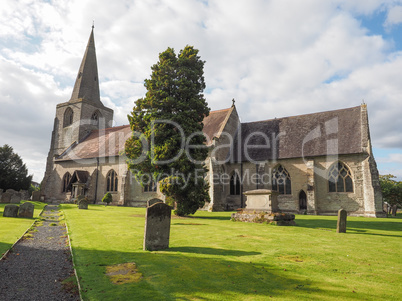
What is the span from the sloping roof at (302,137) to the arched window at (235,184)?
6.47 feet

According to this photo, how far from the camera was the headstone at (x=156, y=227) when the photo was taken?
26.4 feet

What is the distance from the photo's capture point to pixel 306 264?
6.53m

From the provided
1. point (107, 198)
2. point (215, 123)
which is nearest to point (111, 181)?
point (107, 198)

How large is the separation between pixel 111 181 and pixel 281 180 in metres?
22.0

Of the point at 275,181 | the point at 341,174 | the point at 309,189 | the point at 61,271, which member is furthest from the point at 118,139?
the point at 61,271

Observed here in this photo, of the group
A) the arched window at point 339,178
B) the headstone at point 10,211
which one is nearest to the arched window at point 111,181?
the headstone at point 10,211

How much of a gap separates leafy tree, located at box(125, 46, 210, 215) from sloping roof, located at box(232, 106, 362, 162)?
10620 millimetres

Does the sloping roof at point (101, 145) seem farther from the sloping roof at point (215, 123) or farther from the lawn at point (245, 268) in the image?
the lawn at point (245, 268)

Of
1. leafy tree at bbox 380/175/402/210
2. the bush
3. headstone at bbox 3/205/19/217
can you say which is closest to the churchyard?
headstone at bbox 3/205/19/217

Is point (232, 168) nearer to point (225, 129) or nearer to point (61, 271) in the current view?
point (225, 129)

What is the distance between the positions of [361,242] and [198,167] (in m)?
11.4

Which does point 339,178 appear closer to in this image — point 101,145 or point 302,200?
point 302,200

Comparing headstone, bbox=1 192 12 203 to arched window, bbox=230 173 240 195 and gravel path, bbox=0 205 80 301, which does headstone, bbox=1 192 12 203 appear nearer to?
gravel path, bbox=0 205 80 301

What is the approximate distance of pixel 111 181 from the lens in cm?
3531
